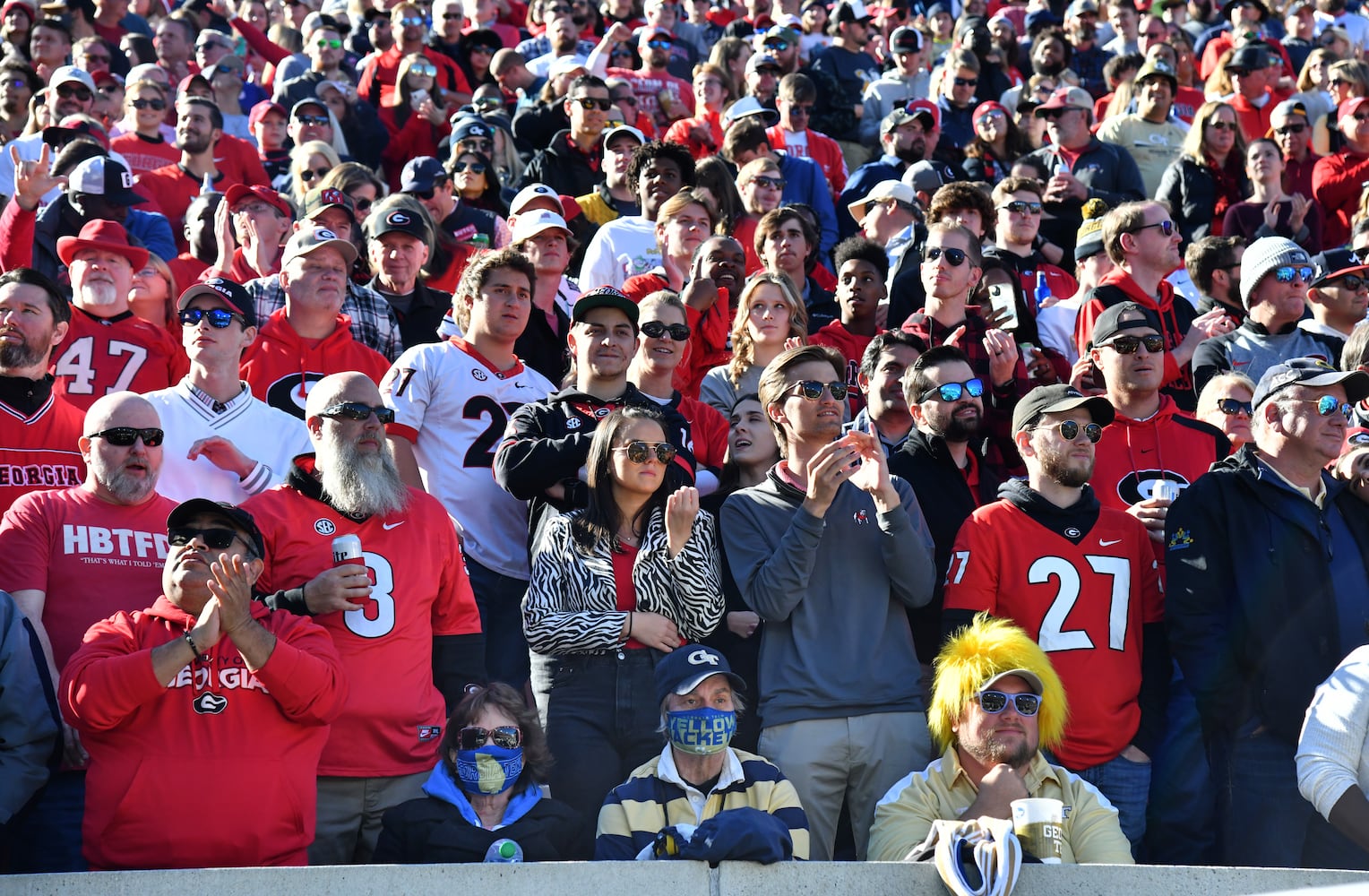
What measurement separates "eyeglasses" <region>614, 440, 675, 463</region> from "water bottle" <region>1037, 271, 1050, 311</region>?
406cm

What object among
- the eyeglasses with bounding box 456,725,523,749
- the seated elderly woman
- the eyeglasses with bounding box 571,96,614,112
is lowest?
the seated elderly woman

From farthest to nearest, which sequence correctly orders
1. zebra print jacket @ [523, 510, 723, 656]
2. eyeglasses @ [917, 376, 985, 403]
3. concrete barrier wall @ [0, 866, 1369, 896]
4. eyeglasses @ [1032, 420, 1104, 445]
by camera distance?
eyeglasses @ [917, 376, 985, 403] < eyeglasses @ [1032, 420, 1104, 445] < zebra print jacket @ [523, 510, 723, 656] < concrete barrier wall @ [0, 866, 1369, 896]

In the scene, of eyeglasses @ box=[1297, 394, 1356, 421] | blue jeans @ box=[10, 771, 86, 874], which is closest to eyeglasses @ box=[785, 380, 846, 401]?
eyeglasses @ box=[1297, 394, 1356, 421]

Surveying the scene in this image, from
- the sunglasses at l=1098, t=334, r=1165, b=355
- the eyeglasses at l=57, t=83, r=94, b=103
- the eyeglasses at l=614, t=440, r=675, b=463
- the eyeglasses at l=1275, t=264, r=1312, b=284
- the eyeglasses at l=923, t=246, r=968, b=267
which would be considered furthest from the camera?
the eyeglasses at l=57, t=83, r=94, b=103

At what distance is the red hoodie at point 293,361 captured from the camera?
23.4 feet

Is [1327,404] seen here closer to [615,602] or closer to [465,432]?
[615,602]

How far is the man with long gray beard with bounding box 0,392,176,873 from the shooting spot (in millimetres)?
5387

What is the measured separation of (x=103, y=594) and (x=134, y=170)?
20.7 feet

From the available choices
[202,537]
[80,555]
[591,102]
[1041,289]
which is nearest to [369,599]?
[202,537]

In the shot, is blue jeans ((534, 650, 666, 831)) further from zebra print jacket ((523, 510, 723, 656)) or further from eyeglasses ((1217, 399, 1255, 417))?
eyeglasses ((1217, 399, 1255, 417))

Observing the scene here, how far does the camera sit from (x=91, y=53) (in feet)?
42.8

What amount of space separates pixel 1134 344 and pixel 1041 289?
2.72 m

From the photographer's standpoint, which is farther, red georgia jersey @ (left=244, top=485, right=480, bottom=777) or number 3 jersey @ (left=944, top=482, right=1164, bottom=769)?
number 3 jersey @ (left=944, top=482, right=1164, bottom=769)

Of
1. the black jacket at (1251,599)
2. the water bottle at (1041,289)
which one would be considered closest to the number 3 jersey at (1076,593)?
the black jacket at (1251,599)
